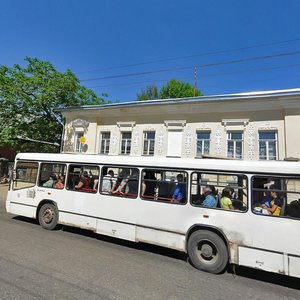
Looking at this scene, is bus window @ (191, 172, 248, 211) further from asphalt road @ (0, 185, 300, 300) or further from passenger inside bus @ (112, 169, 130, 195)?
passenger inside bus @ (112, 169, 130, 195)

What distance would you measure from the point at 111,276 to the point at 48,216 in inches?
158

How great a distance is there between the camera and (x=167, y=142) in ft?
56.6

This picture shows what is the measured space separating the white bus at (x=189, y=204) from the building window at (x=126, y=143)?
425 inches

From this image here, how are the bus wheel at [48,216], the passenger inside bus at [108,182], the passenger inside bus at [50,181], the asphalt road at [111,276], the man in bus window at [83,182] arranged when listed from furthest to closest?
the passenger inside bus at [50,181]
the bus wheel at [48,216]
the man in bus window at [83,182]
the passenger inside bus at [108,182]
the asphalt road at [111,276]

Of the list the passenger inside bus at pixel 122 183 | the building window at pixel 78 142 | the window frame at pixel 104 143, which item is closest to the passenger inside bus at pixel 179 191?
the passenger inside bus at pixel 122 183

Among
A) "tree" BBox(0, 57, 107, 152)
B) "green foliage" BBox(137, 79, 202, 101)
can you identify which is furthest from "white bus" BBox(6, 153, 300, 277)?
"green foliage" BBox(137, 79, 202, 101)

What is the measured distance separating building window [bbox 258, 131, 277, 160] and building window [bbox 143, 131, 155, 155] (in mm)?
6961

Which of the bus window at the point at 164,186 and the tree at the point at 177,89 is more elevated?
the tree at the point at 177,89

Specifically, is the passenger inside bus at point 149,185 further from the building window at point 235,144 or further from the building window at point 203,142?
the building window at point 203,142

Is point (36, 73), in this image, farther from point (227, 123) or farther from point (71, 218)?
point (71, 218)

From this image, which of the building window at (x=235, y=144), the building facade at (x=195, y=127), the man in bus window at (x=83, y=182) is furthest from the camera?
the building window at (x=235, y=144)

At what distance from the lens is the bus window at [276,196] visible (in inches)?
189

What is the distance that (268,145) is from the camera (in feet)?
48.6

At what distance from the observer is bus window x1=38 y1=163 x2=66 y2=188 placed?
7.84 metres
